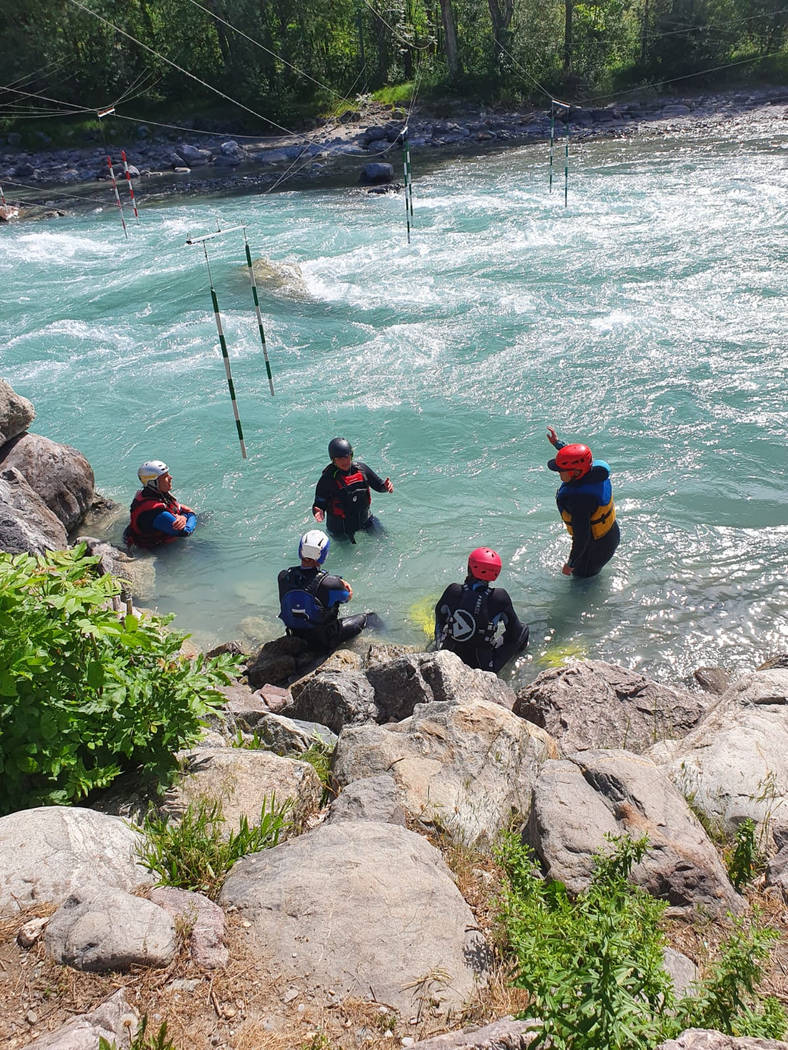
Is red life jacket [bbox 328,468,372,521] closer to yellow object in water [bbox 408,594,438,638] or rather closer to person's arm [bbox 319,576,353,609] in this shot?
yellow object in water [bbox 408,594,438,638]

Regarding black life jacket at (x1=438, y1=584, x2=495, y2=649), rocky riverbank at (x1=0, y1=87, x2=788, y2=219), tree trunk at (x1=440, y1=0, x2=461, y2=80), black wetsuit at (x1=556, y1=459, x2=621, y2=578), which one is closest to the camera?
black life jacket at (x1=438, y1=584, x2=495, y2=649)

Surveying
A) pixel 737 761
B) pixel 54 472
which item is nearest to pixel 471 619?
pixel 737 761

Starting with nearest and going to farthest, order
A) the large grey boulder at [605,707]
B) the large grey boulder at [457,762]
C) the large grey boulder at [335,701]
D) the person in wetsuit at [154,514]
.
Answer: the large grey boulder at [457,762], the large grey boulder at [605,707], the large grey boulder at [335,701], the person in wetsuit at [154,514]

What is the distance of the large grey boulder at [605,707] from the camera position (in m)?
5.68

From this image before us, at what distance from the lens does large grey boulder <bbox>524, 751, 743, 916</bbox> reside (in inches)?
142

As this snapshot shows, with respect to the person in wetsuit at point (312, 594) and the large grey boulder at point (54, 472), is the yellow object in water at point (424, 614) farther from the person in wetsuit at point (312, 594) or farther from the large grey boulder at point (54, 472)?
the large grey boulder at point (54, 472)

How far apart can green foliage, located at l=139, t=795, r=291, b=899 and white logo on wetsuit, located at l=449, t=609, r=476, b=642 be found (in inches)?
122

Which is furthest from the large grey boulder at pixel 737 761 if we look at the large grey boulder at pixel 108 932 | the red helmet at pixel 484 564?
the large grey boulder at pixel 108 932

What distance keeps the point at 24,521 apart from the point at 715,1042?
784 centimetres

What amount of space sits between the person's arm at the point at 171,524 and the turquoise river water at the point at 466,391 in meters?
0.27

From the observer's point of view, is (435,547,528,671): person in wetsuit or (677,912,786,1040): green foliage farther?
(435,547,528,671): person in wetsuit

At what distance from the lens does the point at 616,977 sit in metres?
2.53

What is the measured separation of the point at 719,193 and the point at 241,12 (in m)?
36.0

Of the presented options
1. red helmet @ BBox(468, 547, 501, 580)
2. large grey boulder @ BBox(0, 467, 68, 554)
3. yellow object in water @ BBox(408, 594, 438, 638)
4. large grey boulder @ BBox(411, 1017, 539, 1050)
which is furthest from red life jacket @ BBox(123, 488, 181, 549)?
large grey boulder @ BBox(411, 1017, 539, 1050)
